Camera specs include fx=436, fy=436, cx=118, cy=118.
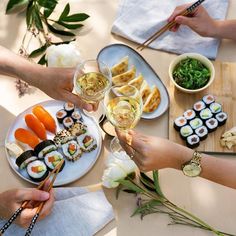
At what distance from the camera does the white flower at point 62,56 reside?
5.50ft

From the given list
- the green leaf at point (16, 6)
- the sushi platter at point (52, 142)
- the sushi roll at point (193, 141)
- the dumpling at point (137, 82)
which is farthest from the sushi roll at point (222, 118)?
the green leaf at point (16, 6)

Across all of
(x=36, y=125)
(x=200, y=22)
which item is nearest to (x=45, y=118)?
(x=36, y=125)

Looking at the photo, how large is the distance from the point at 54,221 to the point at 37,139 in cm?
31

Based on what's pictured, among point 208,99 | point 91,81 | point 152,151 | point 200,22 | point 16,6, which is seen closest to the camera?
point 152,151

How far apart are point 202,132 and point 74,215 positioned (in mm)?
553

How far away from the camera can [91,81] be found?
Answer: 1.45 meters

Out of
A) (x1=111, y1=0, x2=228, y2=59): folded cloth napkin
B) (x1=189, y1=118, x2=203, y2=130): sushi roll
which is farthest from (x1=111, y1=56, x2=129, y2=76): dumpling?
(x1=189, y1=118, x2=203, y2=130): sushi roll

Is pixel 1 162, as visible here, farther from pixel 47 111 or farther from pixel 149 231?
pixel 149 231

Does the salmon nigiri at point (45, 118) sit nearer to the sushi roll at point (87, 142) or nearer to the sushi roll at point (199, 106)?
the sushi roll at point (87, 142)

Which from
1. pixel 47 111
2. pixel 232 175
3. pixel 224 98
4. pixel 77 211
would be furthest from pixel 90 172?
pixel 224 98

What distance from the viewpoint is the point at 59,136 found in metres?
1.60

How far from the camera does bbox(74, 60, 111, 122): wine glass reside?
1.39 meters

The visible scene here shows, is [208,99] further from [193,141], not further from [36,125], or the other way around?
[36,125]

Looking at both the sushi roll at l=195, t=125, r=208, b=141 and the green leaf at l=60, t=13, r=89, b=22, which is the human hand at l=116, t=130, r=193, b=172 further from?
the green leaf at l=60, t=13, r=89, b=22
